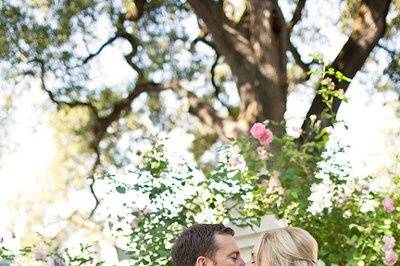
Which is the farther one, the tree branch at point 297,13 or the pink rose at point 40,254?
the tree branch at point 297,13

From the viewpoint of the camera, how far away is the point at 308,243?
2.70 metres

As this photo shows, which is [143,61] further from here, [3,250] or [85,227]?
[3,250]

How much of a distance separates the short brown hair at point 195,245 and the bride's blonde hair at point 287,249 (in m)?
0.30

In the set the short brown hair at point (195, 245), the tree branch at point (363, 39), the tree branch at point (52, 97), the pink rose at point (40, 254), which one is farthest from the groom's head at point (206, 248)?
the tree branch at point (52, 97)

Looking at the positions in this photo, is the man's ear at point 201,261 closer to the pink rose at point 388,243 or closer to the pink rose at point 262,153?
the pink rose at point 388,243

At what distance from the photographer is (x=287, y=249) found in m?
2.68

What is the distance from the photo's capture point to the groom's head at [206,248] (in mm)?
3004

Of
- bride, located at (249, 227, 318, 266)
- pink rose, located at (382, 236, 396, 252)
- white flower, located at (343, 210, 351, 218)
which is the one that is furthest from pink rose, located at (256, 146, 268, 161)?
bride, located at (249, 227, 318, 266)

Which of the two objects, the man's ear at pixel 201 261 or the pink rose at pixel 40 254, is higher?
the pink rose at pixel 40 254

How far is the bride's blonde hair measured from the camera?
105 inches

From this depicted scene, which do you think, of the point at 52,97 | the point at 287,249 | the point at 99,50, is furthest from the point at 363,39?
the point at 287,249

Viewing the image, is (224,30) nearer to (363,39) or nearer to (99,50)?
(363,39)

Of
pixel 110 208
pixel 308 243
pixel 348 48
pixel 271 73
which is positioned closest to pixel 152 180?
pixel 110 208

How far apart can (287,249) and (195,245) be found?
18.4 inches
